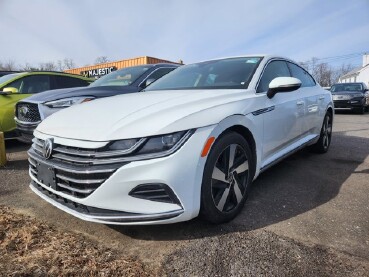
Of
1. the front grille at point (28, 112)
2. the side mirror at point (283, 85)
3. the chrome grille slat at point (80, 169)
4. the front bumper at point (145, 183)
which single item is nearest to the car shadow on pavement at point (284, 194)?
the front bumper at point (145, 183)

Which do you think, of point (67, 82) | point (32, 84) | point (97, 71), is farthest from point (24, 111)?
point (97, 71)

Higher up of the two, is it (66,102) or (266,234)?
(66,102)

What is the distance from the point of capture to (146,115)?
2.23 meters

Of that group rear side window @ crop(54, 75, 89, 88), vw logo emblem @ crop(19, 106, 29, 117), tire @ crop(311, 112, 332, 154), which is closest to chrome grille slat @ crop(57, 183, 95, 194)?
vw logo emblem @ crop(19, 106, 29, 117)

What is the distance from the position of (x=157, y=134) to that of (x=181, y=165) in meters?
0.26

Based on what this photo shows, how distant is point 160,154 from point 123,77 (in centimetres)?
383

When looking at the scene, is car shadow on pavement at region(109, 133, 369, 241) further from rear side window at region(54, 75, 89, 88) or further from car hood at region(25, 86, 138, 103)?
rear side window at region(54, 75, 89, 88)

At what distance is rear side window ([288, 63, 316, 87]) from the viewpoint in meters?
4.24

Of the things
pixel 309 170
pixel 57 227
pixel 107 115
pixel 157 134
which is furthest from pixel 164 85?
pixel 309 170

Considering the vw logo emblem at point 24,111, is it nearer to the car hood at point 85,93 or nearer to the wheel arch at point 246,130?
the car hood at point 85,93

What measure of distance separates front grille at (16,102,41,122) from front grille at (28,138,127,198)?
258cm

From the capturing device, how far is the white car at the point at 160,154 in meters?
2.05

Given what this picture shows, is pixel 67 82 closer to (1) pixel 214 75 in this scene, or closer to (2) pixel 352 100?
(1) pixel 214 75

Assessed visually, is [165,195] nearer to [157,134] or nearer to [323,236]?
[157,134]
